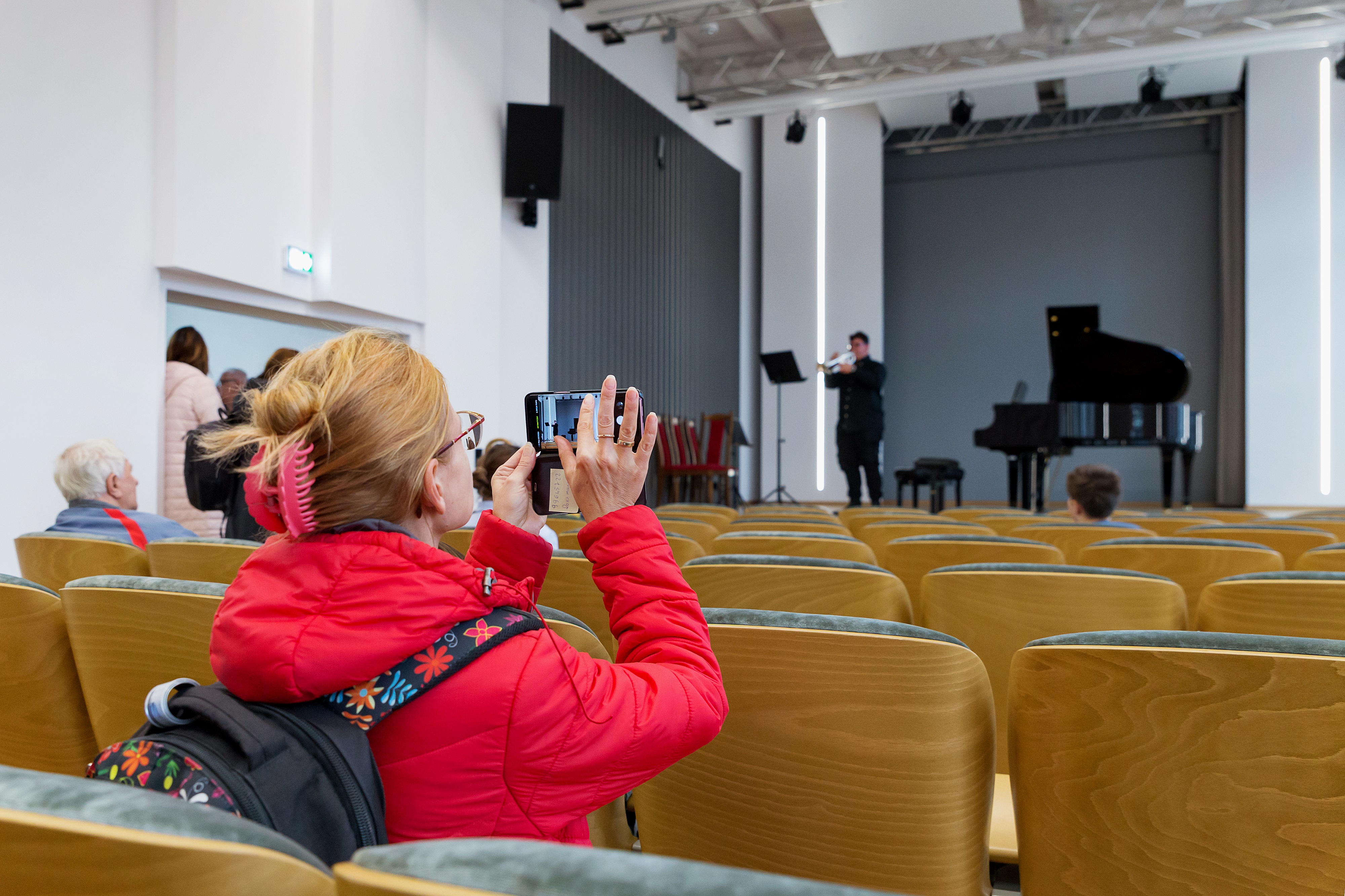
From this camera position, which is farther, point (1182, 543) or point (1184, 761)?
point (1182, 543)

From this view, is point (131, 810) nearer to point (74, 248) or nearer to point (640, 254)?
point (74, 248)

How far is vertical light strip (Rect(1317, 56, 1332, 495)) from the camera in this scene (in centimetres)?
945

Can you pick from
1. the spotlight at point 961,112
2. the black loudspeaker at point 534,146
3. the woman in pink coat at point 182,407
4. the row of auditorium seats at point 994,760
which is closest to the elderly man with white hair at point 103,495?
the row of auditorium seats at point 994,760

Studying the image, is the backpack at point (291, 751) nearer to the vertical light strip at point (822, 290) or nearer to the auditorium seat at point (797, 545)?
the auditorium seat at point (797, 545)

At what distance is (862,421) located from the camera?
8273 millimetres

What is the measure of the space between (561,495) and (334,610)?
12.8 inches

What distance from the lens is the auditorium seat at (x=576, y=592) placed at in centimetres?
181

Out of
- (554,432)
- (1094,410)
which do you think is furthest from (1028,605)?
(1094,410)

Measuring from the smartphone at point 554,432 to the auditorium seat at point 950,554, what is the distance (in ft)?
3.69

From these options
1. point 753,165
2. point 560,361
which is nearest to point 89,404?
point 560,361

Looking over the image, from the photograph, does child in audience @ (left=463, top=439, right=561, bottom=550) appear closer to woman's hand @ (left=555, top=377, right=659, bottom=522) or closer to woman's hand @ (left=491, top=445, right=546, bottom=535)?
woman's hand @ (left=491, top=445, right=546, bottom=535)

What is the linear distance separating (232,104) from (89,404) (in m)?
1.84

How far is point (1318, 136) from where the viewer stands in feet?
31.6

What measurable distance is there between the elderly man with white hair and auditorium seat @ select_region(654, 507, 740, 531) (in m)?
1.75
